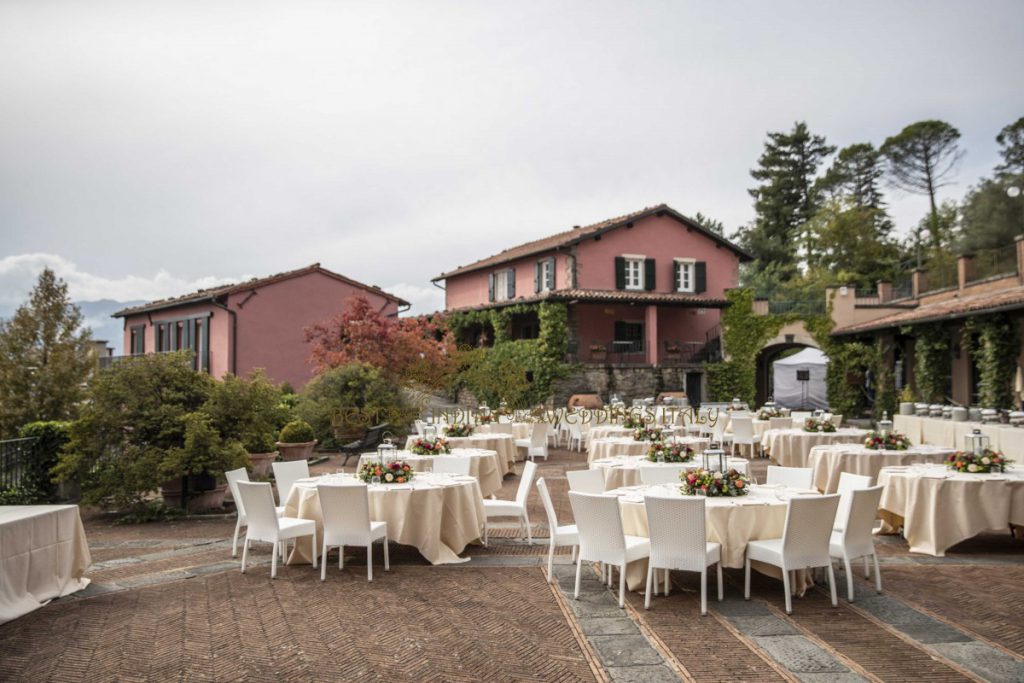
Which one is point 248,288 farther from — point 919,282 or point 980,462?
point 919,282

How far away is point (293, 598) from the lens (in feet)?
19.5

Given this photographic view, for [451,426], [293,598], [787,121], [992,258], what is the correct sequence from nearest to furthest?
[293,598] < [451,426] < [992,258] < [787,121]

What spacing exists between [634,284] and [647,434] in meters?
18.4

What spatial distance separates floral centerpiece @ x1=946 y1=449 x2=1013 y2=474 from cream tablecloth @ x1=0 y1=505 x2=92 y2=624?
8521 mm

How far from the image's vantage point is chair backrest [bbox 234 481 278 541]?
6535 millimetres

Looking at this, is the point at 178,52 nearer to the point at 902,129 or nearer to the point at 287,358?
the point at 287,358

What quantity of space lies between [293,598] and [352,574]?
79 centimetres

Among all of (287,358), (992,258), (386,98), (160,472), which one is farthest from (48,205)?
(992,258)

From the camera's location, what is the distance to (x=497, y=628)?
5133 millimetres

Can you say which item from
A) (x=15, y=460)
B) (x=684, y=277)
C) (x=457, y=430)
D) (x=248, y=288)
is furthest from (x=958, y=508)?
(x=684, y=277)

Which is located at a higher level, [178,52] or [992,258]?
[178,52]

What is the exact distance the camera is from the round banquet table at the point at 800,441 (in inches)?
490

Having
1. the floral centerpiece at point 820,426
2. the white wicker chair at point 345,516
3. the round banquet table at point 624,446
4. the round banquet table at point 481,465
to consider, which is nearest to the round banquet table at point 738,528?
the white wicker chair at point 345,516

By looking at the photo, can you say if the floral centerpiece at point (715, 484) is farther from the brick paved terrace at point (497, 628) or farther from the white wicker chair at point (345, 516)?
the white wicker chair at point (345, 516)
